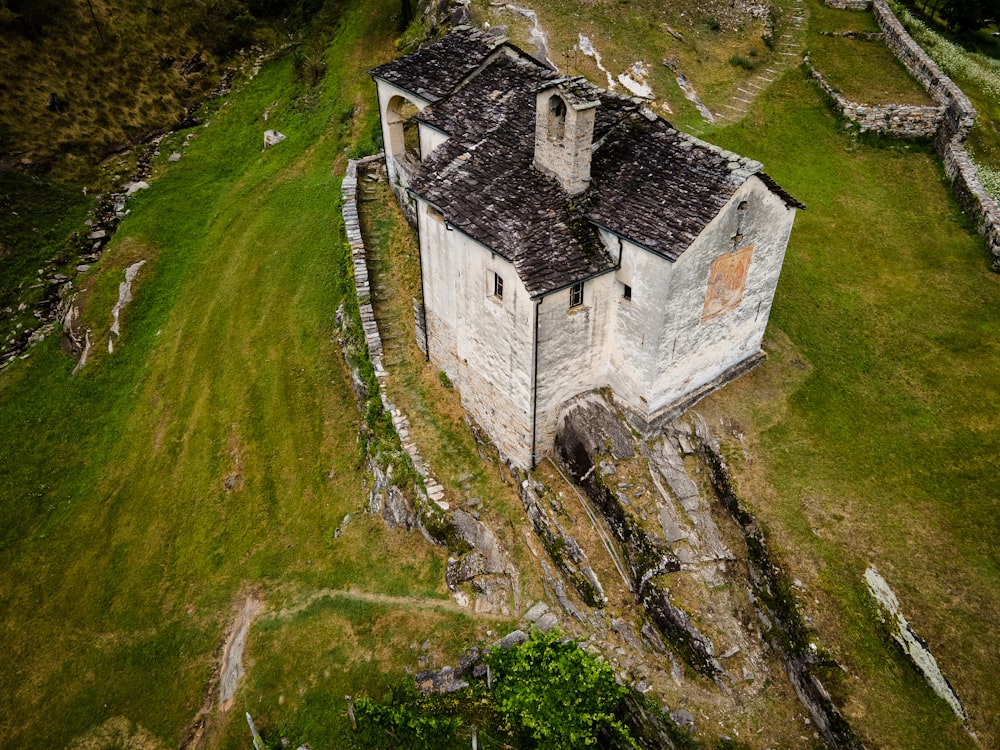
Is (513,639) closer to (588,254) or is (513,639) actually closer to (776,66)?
(588,254)

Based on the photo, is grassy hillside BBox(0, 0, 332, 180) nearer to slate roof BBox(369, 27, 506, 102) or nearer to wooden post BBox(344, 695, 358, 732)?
slate roof BBox(369, 27, 506, 102)

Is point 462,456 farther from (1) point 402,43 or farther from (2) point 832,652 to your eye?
(1) point 402,43

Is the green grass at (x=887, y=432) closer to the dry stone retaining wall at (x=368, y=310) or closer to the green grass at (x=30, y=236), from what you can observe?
the dry stone retaining wall at (x=368, y=310)

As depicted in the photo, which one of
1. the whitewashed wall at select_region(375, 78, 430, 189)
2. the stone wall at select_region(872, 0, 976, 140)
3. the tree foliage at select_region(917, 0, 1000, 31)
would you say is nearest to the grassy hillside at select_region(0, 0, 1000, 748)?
the stone wall at select_region(872, 0, 976, 140)

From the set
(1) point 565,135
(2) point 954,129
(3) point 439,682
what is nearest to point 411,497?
(3) point 439,682

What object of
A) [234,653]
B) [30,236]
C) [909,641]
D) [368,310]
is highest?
[30,236]

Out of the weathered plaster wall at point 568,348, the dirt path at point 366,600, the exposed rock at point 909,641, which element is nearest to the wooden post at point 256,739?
the dirt path at point 366,600
